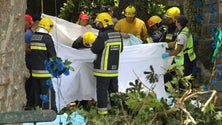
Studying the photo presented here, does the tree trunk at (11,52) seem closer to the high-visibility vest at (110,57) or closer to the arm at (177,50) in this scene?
the high-visibility vest at (110,57)

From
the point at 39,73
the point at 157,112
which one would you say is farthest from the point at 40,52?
the point at 157,112

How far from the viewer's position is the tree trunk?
4.26m

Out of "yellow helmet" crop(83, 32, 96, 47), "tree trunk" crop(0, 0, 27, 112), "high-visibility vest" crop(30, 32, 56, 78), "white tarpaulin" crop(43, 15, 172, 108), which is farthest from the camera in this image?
"yellow helmet" crop(83, 32, 96, 47)

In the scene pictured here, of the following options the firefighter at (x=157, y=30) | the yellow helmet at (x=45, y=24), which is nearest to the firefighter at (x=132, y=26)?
the firefighter at (x=157, y=30)

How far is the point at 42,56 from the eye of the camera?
7230 mm

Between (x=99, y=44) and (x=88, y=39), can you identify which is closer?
(x=99, y=44)

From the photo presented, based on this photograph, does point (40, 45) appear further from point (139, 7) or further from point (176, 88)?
point (139, 7)

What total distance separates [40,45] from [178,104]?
3.68 metres

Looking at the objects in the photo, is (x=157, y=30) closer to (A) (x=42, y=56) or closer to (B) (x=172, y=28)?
(B) (x=172, y=28)

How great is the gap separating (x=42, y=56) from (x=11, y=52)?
9.66ft

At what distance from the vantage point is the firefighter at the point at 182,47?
841cm

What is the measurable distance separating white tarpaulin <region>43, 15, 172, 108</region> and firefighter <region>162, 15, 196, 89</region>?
7.4 inches

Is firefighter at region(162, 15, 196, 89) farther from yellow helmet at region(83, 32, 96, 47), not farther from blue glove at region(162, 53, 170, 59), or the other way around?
yellow helmet at region(83, 32, 96, 47)

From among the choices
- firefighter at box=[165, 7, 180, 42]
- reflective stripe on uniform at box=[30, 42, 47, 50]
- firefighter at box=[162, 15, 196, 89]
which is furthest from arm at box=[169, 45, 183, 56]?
reflective stripe on uniform at box=[30, 42, 47, 50]
